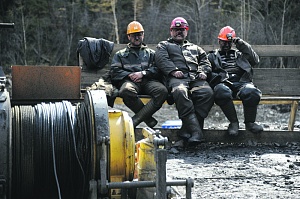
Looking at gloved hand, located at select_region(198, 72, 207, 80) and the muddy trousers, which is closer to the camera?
the muddy trousers

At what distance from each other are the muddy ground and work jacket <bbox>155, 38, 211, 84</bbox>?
110 centimetres

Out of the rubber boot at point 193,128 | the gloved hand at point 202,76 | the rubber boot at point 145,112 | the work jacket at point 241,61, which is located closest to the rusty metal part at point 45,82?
the rubber boot at point 145,112

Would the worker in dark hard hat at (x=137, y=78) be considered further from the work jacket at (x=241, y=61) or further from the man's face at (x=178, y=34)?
the work jacket at (x=241, y=61)

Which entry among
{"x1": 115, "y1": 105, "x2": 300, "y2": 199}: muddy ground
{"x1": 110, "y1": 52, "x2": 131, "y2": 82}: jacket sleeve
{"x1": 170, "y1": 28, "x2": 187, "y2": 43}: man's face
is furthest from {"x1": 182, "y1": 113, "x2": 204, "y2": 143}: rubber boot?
{"x1": 170, "y1": 28, "x2": 187, "y2": 43}: man's face

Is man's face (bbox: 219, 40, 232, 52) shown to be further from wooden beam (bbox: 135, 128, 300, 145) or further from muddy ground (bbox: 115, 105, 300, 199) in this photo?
muddy ground (bbox: 115, 105, 300, 199)

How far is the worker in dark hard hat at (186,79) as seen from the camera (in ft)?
29.1

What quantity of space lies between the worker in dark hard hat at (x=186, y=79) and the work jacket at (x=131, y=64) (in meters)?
0.17

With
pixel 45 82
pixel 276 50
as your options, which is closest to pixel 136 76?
pixel 45 82

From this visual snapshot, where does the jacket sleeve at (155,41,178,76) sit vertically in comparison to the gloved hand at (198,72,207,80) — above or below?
above

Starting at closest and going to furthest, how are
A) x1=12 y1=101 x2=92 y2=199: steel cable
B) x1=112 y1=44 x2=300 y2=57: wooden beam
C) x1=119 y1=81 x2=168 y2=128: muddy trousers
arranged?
x1=12 y1=101 x2=92 y2=199: steel cable, x1=119 y1=81 x2=168 y2=128: muddy trousers, x1=112 y1=44 x2=300 y2=57: wooden beam

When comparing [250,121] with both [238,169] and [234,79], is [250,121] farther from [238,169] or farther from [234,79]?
[238,169]

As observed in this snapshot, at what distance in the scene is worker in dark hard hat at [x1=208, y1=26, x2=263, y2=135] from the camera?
9.16m

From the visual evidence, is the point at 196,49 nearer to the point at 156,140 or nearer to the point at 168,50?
the point at 168,50

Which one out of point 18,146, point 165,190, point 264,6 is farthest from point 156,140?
point 264,6
